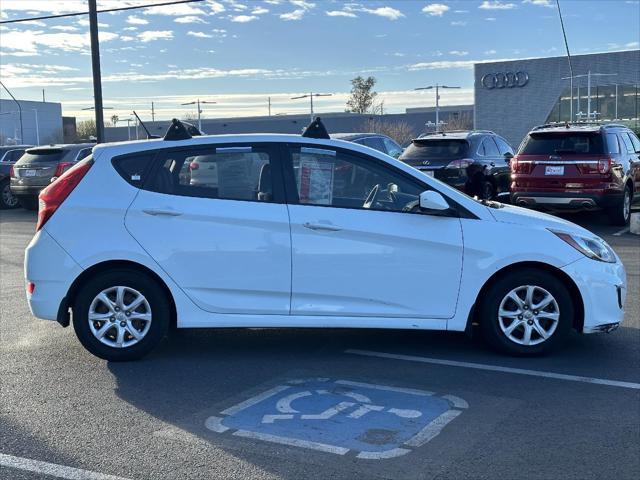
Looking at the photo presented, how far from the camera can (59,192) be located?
20.0 ft

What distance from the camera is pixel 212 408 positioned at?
5012mm

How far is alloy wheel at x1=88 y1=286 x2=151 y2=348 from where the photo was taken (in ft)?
19.6

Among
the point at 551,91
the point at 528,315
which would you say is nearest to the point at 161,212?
the point at 528,315

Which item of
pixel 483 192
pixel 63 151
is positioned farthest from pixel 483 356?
pixel 63 151

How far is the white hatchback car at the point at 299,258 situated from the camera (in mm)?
5934

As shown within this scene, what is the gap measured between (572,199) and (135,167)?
30.8 ft

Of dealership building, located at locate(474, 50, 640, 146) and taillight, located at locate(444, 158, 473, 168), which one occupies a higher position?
dealership building, located at locate(474, 50, 640, 146)

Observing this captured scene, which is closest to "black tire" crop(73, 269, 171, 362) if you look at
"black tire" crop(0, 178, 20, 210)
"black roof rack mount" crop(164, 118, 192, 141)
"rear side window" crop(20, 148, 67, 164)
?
"black roof rack mount" crop(164, 118, 192, 141)

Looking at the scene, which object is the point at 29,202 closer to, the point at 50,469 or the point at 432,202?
the point at 432,202

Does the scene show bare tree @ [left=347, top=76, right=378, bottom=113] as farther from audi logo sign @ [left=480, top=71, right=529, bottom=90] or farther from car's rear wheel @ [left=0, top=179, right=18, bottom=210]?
car's rear wheel @ [left=0, top=179, right=18, bottom=210]

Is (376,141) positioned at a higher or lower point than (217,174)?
higher

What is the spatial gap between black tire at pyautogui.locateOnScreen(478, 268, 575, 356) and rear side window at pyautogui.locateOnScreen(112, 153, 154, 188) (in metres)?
2.84

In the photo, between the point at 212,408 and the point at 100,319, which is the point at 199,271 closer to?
the point at 100,319

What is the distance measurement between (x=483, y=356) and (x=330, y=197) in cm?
178
